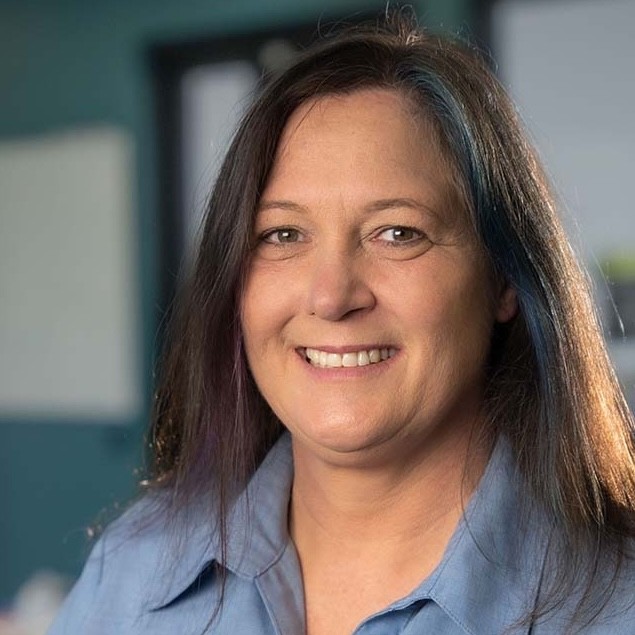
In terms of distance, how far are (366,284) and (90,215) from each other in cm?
347

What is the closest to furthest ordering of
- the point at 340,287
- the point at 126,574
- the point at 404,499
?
the point at 340,287
the point at 404,499
the point at 126,574

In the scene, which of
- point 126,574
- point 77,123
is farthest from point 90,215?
point 126,574

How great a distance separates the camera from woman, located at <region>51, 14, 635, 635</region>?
151 cm

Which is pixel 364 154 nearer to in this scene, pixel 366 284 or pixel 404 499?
pixel 366 284

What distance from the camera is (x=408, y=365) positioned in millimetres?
1521

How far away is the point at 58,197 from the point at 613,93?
2.18 meters

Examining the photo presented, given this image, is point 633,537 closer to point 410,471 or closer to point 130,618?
point 410,471

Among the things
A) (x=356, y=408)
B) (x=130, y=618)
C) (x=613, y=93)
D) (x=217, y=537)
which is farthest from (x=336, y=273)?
(x=613, y=93)

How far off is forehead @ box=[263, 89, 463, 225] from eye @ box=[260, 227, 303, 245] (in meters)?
0.04

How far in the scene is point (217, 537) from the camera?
5.74 feet

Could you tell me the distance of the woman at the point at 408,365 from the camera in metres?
1.51

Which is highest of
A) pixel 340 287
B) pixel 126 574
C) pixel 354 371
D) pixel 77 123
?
pixel 77 123

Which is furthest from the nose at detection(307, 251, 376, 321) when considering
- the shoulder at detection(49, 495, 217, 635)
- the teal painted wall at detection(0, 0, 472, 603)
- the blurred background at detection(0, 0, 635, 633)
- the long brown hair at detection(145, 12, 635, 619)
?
the teal painted wall at detection(0, 0, 472, 603)

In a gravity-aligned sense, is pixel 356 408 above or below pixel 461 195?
below
